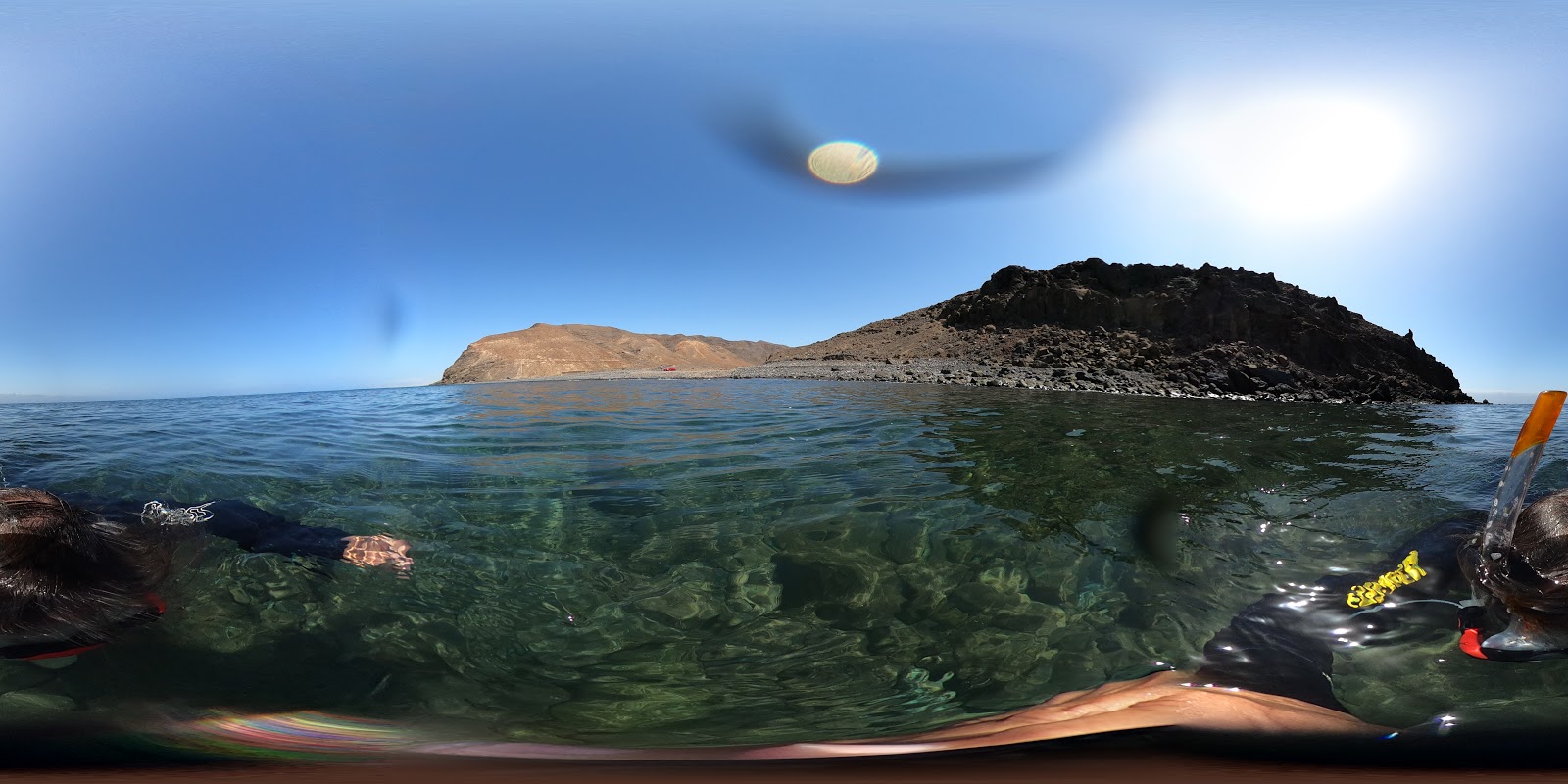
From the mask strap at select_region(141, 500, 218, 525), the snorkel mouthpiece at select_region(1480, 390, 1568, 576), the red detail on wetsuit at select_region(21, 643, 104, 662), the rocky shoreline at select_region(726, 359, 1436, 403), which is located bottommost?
the red detail on wetsuit at select_region(21, 643, 104, 662)


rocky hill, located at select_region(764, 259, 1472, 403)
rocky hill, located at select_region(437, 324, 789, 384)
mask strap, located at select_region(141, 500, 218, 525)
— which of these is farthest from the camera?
rocky hill, located at select_region(437, 324, 789, 384)

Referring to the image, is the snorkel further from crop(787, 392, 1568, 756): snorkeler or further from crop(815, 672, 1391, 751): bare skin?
crop(815, 672, 1391, 751): bare skin

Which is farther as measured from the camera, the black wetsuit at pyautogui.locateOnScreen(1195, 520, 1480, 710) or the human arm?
the human arm

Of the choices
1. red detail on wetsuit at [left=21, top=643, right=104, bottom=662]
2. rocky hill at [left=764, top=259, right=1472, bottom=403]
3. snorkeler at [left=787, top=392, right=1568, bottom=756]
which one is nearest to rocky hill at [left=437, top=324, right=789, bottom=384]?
rocky hill at [left=764, top=259, right=1472, bottom=403]

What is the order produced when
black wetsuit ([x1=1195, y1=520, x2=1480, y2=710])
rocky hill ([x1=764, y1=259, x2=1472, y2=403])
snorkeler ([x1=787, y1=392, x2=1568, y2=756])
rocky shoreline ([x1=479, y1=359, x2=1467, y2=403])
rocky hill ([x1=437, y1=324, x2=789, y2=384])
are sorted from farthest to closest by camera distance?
rocky hill ([x1=437, y1=324, x2=789, y2=384]), rocky hill ([x1=764, y1=259, x2=1472, y2=403]), rocky shoreline ([x1=479, y1=359, x2=1467, y2=403]), black wetsuit ([x1=1195, y1=520, x2=1480, y2=710]), snorkeler ([x1=787, y1=392, x2=1568, y2=756])

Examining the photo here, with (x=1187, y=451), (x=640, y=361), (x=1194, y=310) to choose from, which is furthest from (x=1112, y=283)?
(x=640, y=361)

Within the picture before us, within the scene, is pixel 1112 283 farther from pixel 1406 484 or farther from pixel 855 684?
pixel 855 684

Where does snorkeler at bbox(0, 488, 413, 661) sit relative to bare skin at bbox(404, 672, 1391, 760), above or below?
above
